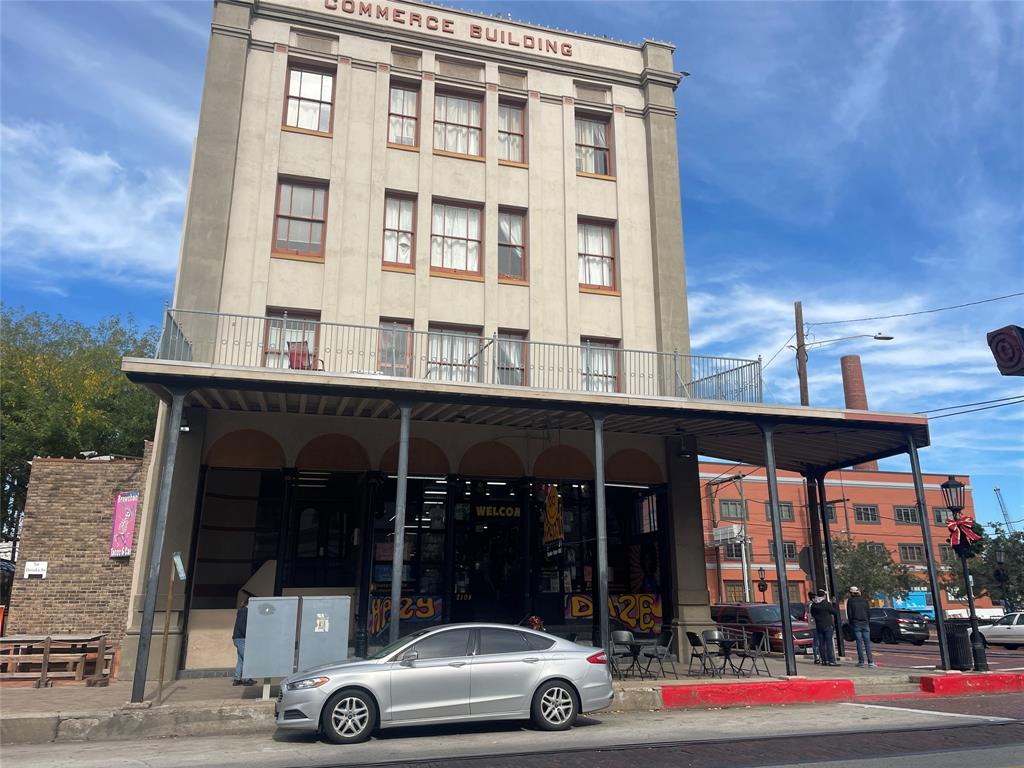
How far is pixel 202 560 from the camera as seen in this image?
16.6m

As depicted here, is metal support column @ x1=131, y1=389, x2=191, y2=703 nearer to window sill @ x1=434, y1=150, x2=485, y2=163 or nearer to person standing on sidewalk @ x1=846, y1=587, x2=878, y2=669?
window sill @ x1=434, y1=150, x2=485, y2=163

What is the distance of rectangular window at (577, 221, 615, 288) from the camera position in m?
20.0

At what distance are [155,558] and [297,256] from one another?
7943mm

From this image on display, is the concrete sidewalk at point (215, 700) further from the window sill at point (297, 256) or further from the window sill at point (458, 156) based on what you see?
the window sill at point (458, 156)

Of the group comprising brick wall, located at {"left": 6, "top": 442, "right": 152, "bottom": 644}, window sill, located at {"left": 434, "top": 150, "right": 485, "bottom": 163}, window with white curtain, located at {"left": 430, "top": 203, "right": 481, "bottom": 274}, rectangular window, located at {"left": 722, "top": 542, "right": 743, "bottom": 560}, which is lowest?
brick wall, located at {"left": 6, "top": 442, "right": 152, "bottom": 644}

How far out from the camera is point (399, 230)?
18.8 meters

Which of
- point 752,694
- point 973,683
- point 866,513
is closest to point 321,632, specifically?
point 752,694

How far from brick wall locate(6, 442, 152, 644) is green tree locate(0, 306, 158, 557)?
13551mm

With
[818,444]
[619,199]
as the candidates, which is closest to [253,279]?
[619,199]

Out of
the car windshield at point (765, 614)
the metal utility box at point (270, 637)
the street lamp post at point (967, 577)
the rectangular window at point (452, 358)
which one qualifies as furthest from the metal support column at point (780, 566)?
the metal utility box at point (270, 637)

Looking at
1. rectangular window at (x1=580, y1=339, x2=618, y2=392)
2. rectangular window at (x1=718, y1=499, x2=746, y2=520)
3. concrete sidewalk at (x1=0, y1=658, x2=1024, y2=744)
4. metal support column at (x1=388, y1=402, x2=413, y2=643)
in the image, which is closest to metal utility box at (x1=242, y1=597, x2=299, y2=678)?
concrete sidewalk at (x1=0, y1=658, x2=1024, y2=744)

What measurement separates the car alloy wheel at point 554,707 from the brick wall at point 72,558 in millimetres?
12242

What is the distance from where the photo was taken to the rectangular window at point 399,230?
1861cm

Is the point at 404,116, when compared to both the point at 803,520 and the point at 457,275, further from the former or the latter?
the point at 803,520
